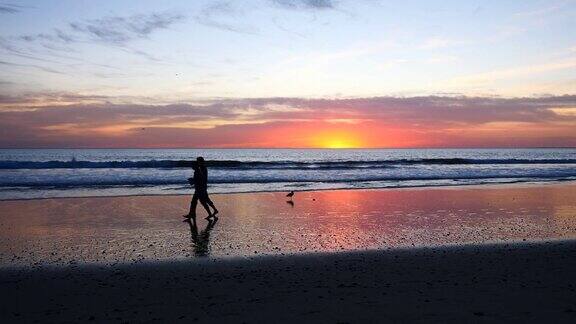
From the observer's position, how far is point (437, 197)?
65.9 ft

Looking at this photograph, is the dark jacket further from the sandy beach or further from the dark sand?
the dark sand

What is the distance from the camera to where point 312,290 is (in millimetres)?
6887

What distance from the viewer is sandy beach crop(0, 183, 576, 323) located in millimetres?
6055

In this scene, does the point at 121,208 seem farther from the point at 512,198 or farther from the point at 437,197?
the point at 512,198

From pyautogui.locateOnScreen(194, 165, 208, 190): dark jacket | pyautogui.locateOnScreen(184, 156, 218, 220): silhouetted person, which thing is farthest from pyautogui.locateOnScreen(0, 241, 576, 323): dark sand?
pyautogui.locateOnScreen(194, 165, 208, 190): dark jacket

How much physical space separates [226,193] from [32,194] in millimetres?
8229

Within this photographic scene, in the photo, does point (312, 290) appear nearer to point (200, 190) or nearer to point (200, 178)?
point (200, 190)

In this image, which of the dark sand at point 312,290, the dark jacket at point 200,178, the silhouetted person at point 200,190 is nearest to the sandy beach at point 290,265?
the dark sand at point 312,290

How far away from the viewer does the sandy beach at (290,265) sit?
6.05 metres

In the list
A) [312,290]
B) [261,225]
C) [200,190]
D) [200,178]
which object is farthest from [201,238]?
[312,290]

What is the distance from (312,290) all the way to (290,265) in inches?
58.0

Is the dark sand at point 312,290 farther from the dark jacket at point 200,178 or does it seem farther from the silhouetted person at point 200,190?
the dark jacket at point 200,178

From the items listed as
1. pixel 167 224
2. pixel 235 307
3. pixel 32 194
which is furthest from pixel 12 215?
pixel 235 307

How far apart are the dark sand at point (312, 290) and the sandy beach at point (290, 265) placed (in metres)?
0.02
